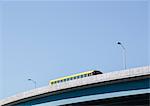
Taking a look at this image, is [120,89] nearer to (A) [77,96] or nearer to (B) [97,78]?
(B) [97,78]

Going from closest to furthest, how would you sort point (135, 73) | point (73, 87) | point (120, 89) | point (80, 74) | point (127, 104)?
point (135, 73)
point (120, 89)
point (73, 87)
point (127, 104)
point (80, 74)

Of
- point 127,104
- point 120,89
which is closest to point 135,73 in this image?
point 120,89

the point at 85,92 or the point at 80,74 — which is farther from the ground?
the point at 80,74

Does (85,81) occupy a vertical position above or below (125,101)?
above

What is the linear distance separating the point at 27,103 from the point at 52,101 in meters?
4.83

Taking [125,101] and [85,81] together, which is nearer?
[85,81]

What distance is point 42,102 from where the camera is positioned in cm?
4319

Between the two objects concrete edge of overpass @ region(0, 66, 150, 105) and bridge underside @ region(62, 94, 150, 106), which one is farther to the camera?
bridge underside @ region(62, 94, 150, 106)

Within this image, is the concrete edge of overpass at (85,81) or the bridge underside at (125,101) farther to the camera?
the bridge underside at (125,101)

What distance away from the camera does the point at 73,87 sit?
37.8 metres

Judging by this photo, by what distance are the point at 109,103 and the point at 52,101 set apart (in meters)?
6.66

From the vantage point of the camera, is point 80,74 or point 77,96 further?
point 80,74

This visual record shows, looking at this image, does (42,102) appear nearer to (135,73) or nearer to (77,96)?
(77,96)

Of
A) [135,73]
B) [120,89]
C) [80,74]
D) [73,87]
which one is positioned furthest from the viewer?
[80,74]
